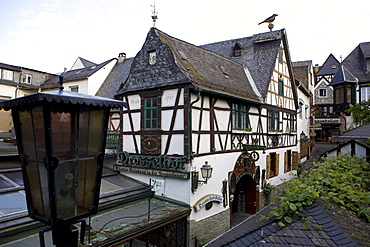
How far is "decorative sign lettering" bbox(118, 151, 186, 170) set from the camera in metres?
9.38

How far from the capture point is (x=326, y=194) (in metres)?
4.71

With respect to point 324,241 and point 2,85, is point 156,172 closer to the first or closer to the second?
point 324,241

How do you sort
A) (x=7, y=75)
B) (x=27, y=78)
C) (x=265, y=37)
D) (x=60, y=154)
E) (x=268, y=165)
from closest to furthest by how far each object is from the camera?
(x=60, y=154) < (x=268, y=165) < (x=265, y=37) < (x=7, y=75) < (x=27, y=78)

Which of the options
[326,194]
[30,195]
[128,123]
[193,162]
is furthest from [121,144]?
[30,195]

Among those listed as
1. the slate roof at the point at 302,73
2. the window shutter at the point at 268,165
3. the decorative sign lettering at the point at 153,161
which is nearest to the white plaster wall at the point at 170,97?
the decorative sign lettering at the point at 153,161

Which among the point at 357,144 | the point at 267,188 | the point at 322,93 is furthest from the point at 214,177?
the point at 322,93

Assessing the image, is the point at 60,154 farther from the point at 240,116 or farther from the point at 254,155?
the point at 254,155

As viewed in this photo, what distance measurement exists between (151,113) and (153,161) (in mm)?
1800

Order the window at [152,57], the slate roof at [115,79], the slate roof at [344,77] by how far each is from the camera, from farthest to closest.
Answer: the slate roof at [344,77] < the slate roof at [115,79] < the window at [152,57]

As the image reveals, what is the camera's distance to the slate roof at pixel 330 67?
3805 centimetres

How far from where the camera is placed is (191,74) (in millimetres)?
9844

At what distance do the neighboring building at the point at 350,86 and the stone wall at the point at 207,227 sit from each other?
20.7m

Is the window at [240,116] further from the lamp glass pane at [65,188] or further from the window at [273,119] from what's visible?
the lamp glass pane at [65,188]

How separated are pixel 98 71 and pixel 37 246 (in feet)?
51.1
